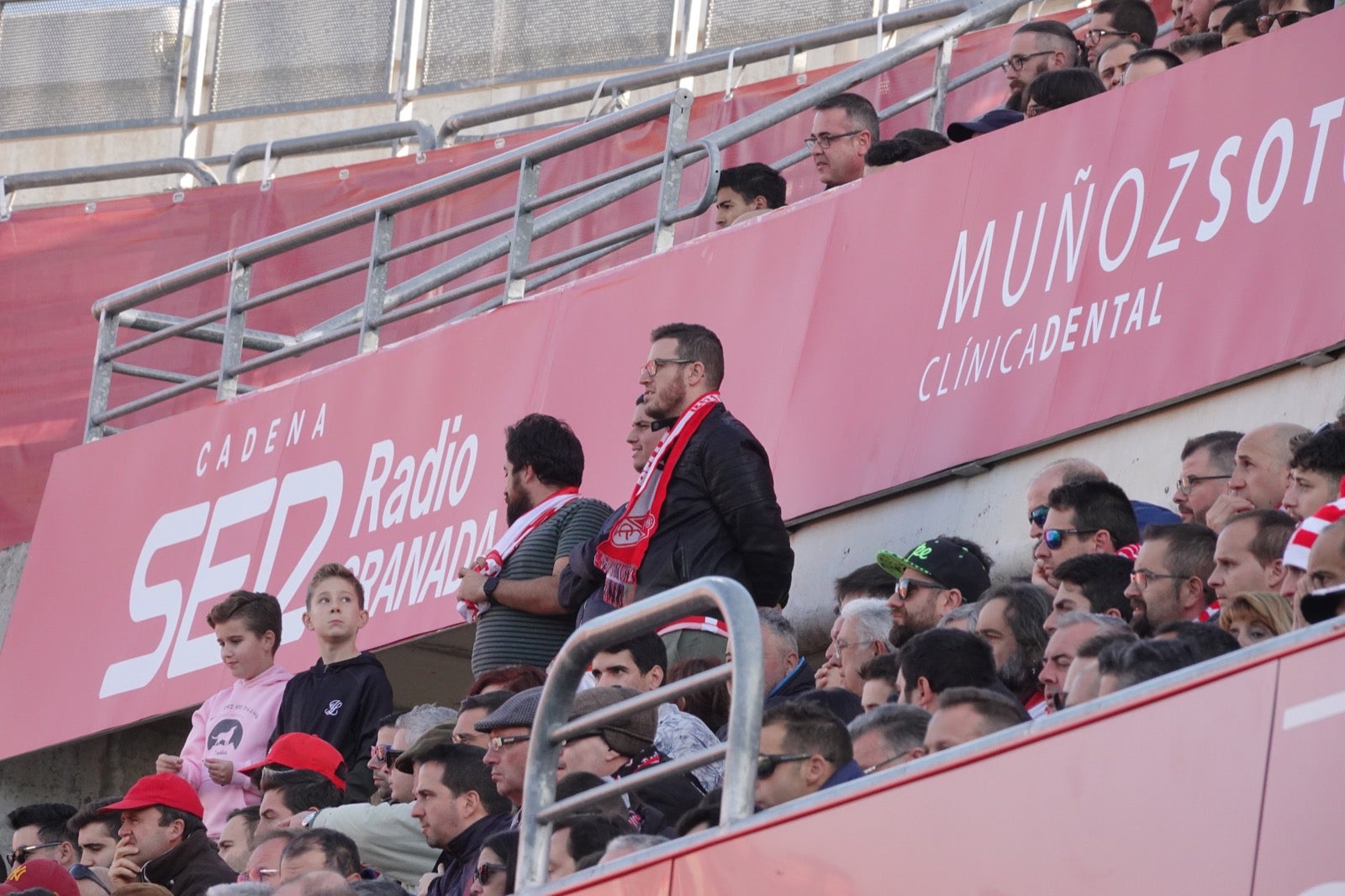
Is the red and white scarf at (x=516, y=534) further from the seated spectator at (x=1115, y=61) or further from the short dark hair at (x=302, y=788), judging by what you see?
the seated spectator at (x=1115, y=61)

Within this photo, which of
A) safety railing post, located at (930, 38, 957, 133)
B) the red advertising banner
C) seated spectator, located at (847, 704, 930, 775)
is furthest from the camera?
safety railing post, located at (930, 38, 957, 133)

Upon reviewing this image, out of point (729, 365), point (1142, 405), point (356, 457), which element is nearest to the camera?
point (1142, 405)

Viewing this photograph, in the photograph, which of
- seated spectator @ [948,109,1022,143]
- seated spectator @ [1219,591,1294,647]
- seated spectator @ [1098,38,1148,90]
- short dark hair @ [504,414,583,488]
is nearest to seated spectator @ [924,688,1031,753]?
seated spectator @ [1219,591,1294,647]

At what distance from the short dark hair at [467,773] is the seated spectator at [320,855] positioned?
12.1 inches

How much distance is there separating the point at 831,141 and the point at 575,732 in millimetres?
5564

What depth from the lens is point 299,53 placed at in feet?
53.0

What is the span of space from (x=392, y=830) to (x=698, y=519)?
1263mm

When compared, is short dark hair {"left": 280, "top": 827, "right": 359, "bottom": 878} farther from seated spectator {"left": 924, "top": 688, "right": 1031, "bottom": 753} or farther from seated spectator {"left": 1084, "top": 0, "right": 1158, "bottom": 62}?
seated spectator {"left": 1084, "top": 0, "right": 1158, "bottom": 62}

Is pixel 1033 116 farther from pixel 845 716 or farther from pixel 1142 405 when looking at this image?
pixel 845 716

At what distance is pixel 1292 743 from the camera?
3.06 meters

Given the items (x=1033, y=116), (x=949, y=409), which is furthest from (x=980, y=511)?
(x=1033, y=116)

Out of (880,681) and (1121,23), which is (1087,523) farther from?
(1121,23)

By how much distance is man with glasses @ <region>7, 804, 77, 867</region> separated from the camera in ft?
29.1

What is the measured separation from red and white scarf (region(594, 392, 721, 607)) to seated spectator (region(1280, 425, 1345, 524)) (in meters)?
2.09
